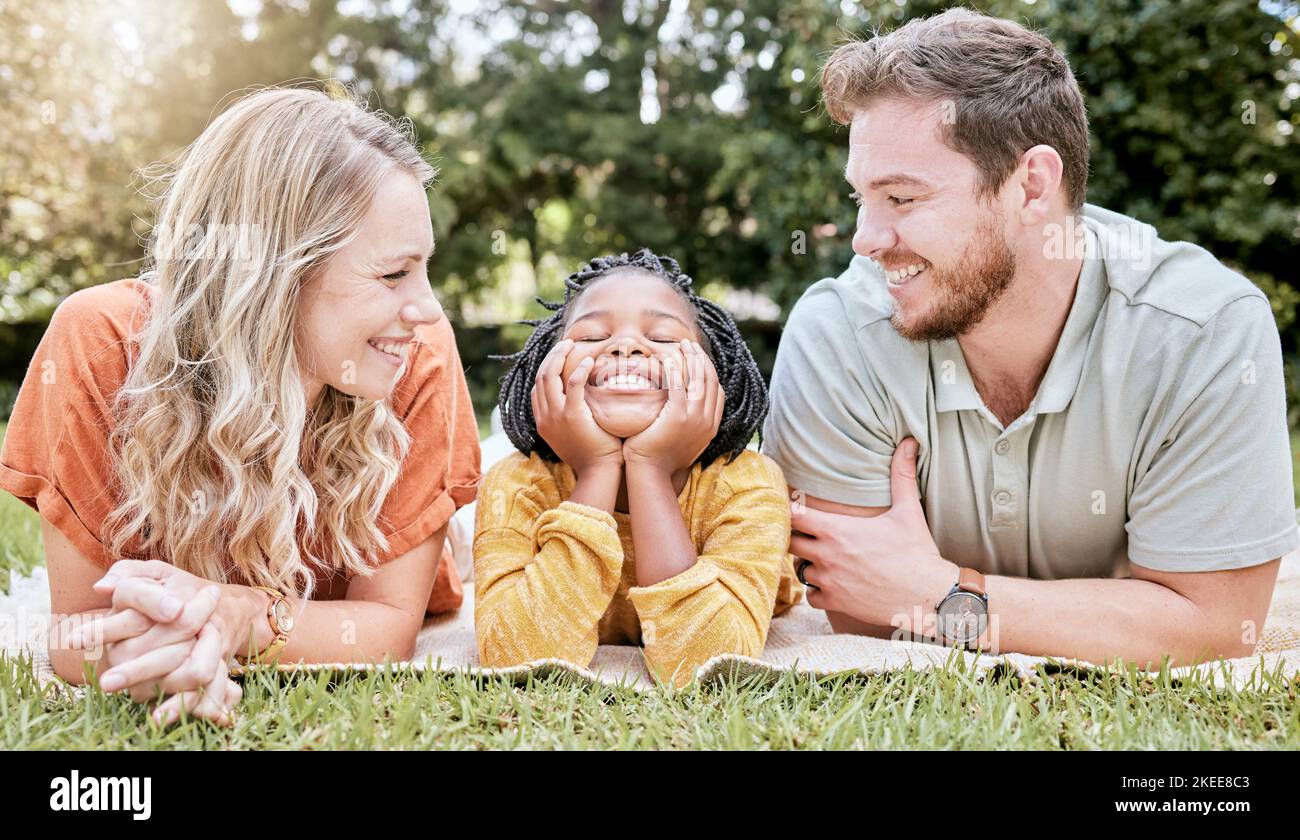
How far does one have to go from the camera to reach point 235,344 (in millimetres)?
2580

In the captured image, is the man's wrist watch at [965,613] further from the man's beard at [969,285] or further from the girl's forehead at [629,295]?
the girl's forehead at [629,295]

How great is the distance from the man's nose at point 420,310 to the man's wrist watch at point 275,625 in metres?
0.77

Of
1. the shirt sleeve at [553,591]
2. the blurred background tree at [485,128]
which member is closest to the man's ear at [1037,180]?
the shirt sleeve at [553,591]

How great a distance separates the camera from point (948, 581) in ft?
9.57

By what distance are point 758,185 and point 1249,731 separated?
9666 millimetres

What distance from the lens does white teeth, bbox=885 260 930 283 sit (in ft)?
10.0

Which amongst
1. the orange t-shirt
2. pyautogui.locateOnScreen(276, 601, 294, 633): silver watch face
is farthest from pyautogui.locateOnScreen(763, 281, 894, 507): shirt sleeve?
pyautogui.locateOnScreen(276, 601, 294, 633): silver watch face

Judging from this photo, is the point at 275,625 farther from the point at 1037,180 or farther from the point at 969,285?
the point at 1037,180

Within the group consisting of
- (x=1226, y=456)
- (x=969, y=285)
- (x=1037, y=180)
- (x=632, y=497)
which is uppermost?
(x=1037, y=180)

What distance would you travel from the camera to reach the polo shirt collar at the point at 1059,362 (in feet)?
9.91

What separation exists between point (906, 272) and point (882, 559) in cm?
84

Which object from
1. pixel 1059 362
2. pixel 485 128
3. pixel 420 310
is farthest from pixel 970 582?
pixel 485 128

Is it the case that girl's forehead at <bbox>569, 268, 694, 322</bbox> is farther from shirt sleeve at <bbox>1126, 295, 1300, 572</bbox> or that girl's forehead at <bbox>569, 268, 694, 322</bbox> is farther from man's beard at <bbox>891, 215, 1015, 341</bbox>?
shirt sleeve at <bbox>1126, 295, 1300, 572</bbox>
